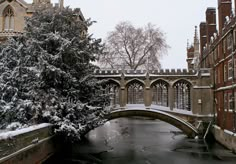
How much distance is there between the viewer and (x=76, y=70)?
54.7 feet

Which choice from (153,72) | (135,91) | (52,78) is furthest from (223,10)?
(52,78)

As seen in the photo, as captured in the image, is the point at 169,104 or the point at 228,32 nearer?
the point at 228,32

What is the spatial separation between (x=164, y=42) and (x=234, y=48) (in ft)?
59.2

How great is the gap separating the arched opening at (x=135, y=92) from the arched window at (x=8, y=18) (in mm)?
10791

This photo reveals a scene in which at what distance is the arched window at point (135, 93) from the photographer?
75.4ft

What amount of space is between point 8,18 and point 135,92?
12.2 meters

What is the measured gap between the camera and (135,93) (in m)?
23.9

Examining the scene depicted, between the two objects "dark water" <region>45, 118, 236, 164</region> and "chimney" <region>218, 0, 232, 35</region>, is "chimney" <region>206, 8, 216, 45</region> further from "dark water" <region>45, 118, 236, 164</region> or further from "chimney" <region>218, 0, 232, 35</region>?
"dark water" <region>45, 118, 236, 164</region>

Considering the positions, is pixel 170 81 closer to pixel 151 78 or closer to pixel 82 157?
pixel 151 78

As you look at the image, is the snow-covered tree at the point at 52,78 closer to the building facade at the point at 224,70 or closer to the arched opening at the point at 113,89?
the arched opening at the point at 113,89

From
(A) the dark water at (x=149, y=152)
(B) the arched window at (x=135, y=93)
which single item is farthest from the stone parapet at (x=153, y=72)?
(A) the dark water at (x=149, y=152)

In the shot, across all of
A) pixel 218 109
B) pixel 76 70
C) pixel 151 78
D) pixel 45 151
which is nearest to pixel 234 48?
pixel 218 109

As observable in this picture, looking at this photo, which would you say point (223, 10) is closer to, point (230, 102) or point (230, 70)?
point (230, 70)

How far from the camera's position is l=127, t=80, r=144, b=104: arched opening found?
22661 millimetres
